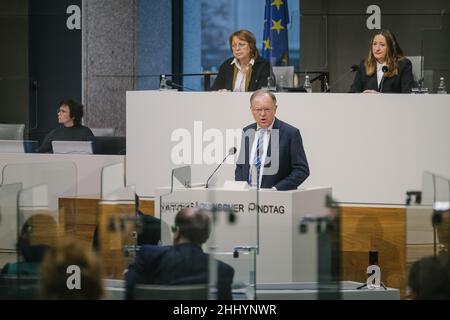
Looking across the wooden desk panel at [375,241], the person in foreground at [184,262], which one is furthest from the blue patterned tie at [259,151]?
the person in foreground at [184,262]

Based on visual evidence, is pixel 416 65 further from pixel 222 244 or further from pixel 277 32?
pixel 222 244

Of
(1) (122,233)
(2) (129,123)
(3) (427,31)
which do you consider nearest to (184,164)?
(2) (129,123)

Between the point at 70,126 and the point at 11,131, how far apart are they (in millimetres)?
747

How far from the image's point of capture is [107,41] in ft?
36.2

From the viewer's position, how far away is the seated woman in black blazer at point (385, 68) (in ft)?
24.9

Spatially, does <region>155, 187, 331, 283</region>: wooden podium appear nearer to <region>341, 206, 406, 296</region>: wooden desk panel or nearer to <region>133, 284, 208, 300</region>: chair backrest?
<region>133, 284, 208, 300</region>: chair backrest

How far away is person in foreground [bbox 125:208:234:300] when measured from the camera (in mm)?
3558

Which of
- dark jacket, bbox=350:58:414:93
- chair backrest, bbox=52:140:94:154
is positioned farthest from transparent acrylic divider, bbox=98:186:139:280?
chair backrest, bbox=52:140:94:154

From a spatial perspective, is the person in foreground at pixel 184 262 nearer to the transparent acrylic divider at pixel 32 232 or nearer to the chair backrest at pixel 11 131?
the transparent acrylic divider at pixel 32 232

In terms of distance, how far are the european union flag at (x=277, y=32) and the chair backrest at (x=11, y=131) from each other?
2341 mm

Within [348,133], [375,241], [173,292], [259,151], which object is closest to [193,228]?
[173,292]

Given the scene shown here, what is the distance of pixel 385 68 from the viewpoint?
771cm

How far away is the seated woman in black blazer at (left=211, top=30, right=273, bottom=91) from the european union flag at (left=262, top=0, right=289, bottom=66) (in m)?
0.17
